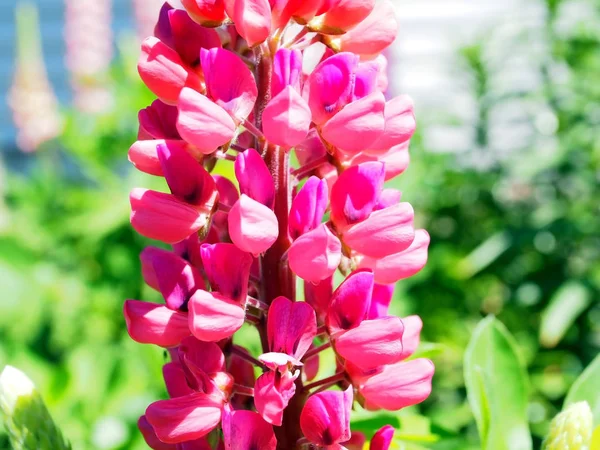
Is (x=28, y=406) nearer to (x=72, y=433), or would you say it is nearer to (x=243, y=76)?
(x=243, y=76)

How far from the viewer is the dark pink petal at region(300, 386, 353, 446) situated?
2.92 feet

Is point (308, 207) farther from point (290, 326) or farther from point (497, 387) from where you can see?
point (497, 387)

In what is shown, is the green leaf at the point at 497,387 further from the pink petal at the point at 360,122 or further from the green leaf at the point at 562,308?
the green leaf at the point at 562,308

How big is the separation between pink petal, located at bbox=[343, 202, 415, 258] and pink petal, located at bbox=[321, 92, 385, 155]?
97 millimetres

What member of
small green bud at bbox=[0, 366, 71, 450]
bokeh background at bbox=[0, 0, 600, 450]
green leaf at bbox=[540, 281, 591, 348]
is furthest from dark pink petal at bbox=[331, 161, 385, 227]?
green leaf at bbox=[540, 281, 591, 348]

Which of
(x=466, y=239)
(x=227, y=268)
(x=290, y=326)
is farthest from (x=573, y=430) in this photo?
(x=466, y=239)

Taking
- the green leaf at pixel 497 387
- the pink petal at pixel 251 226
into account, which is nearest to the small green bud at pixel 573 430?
the green leaf at pixel 497 387

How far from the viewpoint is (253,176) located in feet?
3.06

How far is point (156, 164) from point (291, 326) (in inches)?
11.4

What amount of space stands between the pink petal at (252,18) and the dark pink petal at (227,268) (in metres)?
0.27

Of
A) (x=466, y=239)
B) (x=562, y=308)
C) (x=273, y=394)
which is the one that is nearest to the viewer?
(x=273, y=394)

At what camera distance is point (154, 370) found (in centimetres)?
204

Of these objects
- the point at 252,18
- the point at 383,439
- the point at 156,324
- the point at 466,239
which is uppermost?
the point at 252,18

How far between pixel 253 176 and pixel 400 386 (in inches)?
13.5
